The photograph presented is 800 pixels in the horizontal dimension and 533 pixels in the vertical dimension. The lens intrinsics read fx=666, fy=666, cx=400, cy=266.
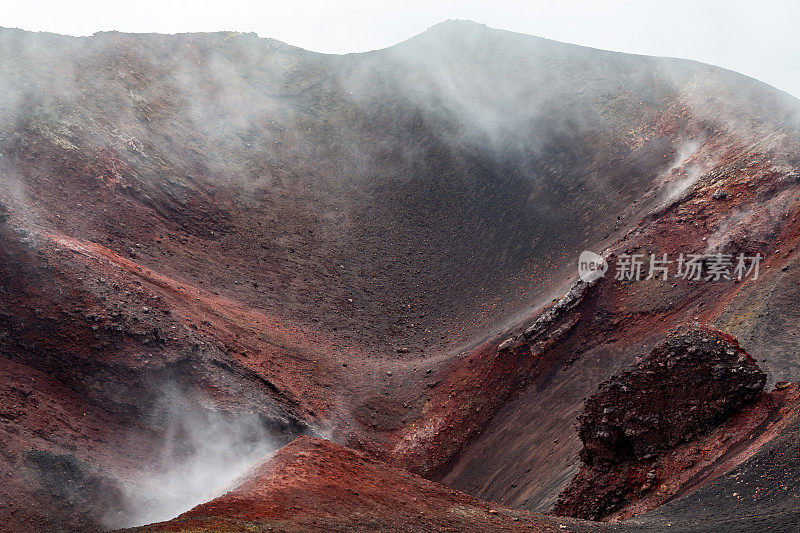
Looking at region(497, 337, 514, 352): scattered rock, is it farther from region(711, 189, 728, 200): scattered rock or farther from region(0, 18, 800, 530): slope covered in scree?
region(711, 189, 728, 200): scattered rock

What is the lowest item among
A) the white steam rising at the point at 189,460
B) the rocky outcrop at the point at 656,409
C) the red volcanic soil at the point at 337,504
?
the rocky outcrop at the point at 656,409

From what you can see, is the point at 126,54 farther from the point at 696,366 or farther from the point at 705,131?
the point at 696,366

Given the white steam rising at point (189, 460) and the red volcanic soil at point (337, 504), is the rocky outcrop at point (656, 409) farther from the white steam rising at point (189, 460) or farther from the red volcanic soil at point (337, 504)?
the white steam rising at point (189, 460)

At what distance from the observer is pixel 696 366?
14984mm

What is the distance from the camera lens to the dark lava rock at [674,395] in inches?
581

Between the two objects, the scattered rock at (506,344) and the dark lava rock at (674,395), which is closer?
the dark lava rock at (674,395)

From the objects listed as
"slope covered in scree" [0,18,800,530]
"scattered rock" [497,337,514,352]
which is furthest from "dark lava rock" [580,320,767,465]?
"scattered rock" [497,337,514,352]

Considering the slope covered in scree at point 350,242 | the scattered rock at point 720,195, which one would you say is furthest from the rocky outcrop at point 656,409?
the scattered rock at point 720,195

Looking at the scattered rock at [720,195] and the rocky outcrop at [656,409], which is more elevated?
the scattered rock at [720,195]

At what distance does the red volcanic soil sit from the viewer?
433 inches

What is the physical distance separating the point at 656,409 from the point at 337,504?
7.66 meters

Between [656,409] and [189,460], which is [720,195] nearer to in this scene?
[656,409]

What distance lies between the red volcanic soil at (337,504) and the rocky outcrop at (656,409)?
253cm

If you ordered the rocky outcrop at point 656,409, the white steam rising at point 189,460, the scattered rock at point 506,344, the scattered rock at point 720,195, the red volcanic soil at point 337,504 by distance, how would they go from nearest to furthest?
the red volcanic soil at point 337,504 < the rocky outcrop at point 656,409 < the white steam rising at point 189,460 < the scattered rock at point 506,344 < the scattered rock at point 720,195
